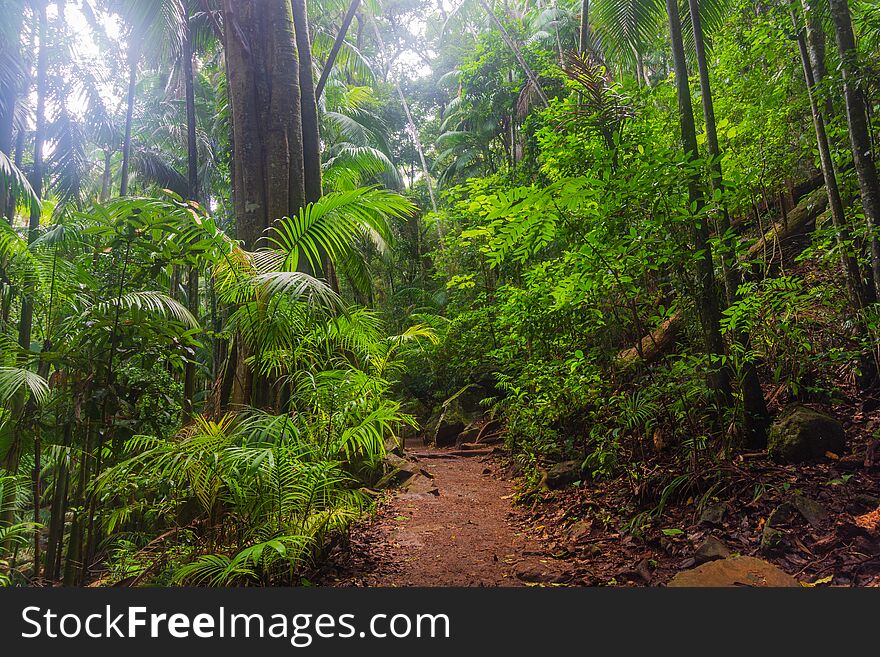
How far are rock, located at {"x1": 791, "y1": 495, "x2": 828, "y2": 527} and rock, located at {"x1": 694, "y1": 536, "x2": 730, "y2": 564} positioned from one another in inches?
22.1

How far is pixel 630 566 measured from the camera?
10.8 ft

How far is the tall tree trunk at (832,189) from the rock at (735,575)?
227 centimetres

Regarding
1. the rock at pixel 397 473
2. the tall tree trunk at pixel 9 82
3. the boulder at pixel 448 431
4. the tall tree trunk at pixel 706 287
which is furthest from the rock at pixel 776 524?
the tall tree trunk at pixel 9 82

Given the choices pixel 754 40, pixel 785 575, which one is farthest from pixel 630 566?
pixel 754 40

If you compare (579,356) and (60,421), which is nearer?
(60,421)

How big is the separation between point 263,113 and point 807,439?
18.1ft

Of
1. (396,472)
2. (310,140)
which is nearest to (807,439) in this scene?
(396,472)

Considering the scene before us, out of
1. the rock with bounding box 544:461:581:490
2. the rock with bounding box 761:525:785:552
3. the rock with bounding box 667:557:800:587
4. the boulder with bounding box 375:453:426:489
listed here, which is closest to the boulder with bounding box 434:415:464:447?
the boulder with bounding box 375:453:426:489

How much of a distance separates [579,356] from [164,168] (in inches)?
507

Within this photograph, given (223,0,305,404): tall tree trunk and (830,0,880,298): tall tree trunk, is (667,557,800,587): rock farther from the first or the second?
(223,0,305,404): tall tree trunk

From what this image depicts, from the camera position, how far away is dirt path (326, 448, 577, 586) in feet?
10.9

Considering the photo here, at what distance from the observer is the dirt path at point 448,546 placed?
3.33m

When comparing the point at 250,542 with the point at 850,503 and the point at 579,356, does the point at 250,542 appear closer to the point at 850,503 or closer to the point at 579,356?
the point at 579,356

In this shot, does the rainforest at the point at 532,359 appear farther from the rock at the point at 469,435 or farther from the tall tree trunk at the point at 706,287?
the rock at the point at 469,435
